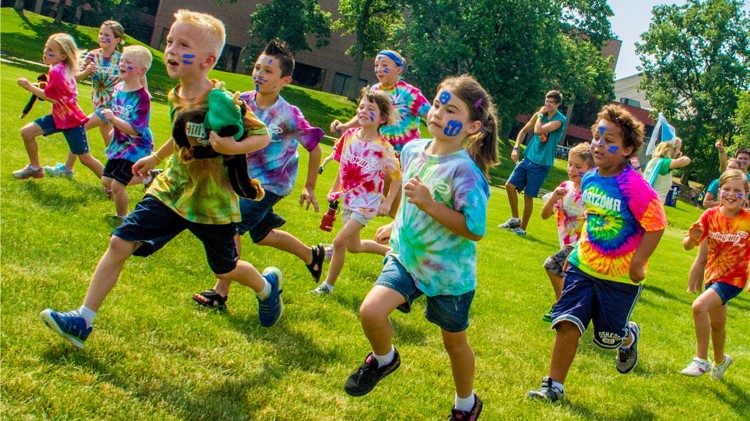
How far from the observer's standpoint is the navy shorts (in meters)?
7.84

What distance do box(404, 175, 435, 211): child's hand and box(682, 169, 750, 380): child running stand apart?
3998 mm

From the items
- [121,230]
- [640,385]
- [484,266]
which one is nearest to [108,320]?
[121,230]

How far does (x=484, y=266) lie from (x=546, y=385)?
4955 mm

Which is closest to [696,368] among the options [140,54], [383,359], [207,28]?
[383,359]

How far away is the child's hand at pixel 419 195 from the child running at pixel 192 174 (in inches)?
40.5

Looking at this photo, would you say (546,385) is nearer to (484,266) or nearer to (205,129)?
(205,129)

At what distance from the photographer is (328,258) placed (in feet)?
27.6

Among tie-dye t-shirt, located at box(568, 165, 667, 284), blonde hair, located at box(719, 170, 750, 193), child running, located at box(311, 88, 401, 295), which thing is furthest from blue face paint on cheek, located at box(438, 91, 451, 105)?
blonde hair, located at box(719, 170, 750, 193)

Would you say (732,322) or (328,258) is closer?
→ (328,258)

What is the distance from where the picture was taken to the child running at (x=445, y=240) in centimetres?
412

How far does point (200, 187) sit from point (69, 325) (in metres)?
1.09

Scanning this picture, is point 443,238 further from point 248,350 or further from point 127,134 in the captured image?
point 127,134

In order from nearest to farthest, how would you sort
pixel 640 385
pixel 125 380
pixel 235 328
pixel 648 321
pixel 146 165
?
pixel 125 380, pixel 146 165, pixel 235 328, pixel 640 385, pixel 648 321

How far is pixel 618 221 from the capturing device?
532cm
